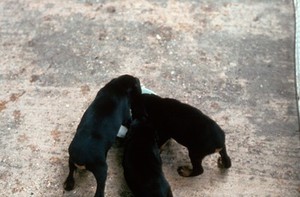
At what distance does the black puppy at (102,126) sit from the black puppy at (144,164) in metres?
0.15

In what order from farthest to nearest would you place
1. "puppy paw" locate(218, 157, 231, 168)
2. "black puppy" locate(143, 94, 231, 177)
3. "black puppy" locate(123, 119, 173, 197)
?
"puppy paw" locate(218, 157, 231, 168) → "black puppy" locate(143, 94, 231, 177) → "black puppy" locate(123, 119, 173, 197)

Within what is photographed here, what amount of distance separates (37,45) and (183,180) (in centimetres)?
210

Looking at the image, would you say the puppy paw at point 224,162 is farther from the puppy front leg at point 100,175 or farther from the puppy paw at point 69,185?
the puppy paw at point 69,185

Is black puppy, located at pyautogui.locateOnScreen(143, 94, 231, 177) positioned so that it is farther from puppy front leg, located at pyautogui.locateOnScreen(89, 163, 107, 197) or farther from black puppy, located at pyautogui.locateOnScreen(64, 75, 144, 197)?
puppy front leg, located at pyautogui.locateOnScreen(89, 163, 107, 197)

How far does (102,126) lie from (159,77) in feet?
4.09

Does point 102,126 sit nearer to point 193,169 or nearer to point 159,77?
point 193,169

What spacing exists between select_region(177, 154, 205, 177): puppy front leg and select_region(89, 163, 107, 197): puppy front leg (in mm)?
675

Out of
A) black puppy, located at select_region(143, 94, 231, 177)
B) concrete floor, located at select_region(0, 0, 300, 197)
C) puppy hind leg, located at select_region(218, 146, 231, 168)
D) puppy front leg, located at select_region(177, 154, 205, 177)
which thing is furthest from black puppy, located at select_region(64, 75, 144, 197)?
puppy hind leg, located at select_region(218, 146, 231, 168)

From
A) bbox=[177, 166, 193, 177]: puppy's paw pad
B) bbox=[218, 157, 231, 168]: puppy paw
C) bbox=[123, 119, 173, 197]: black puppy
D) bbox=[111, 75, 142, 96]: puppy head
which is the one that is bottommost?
bbox=[177, 166, 193, 177]: puppy's paw pad

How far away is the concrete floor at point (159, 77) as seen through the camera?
3.89 m

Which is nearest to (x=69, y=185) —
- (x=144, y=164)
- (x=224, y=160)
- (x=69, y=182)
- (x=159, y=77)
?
(x=69, y=182)

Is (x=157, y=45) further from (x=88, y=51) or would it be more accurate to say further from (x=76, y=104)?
(x=76, y=104)

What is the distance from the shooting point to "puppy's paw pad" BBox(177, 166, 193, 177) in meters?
3.85

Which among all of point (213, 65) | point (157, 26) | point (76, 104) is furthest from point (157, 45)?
point (76, 104)
